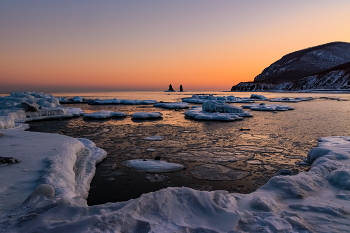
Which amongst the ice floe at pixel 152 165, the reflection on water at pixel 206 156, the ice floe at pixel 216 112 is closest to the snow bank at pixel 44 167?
the reflection on water at pixel 206 156

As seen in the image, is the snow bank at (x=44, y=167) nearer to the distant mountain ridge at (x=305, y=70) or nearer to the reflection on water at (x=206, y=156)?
the reflection on water at (x=206, y=156)

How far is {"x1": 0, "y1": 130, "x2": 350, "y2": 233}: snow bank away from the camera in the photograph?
2.87 m

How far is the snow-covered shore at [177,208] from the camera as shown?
2.88 metres

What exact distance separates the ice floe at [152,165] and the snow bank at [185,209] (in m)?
2.06

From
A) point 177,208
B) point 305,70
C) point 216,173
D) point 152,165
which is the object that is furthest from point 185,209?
point 305,70

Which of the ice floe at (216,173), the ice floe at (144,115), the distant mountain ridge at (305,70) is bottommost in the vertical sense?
the ice floe at (216,173)

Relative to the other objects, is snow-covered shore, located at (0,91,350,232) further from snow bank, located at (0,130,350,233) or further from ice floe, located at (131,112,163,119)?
ice floe, located at (131,112,163,119)

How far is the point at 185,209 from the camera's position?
129 inches

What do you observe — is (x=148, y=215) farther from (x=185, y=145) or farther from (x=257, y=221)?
(x=185, y=145)

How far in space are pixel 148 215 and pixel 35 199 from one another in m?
1.94

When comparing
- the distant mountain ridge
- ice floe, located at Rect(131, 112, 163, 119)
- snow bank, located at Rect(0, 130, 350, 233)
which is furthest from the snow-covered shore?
the distant mountain ridge

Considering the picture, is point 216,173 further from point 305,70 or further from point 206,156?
point 305,70

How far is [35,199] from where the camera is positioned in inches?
145

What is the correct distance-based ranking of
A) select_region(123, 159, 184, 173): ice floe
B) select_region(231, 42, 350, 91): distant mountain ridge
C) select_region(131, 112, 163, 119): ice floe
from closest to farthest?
select_region(123, 159, 184, 173): ice floe < select_region(131, 112, 163, 119): ice floe < select_region(231, 42, 350, 91): distant mountain ridge
